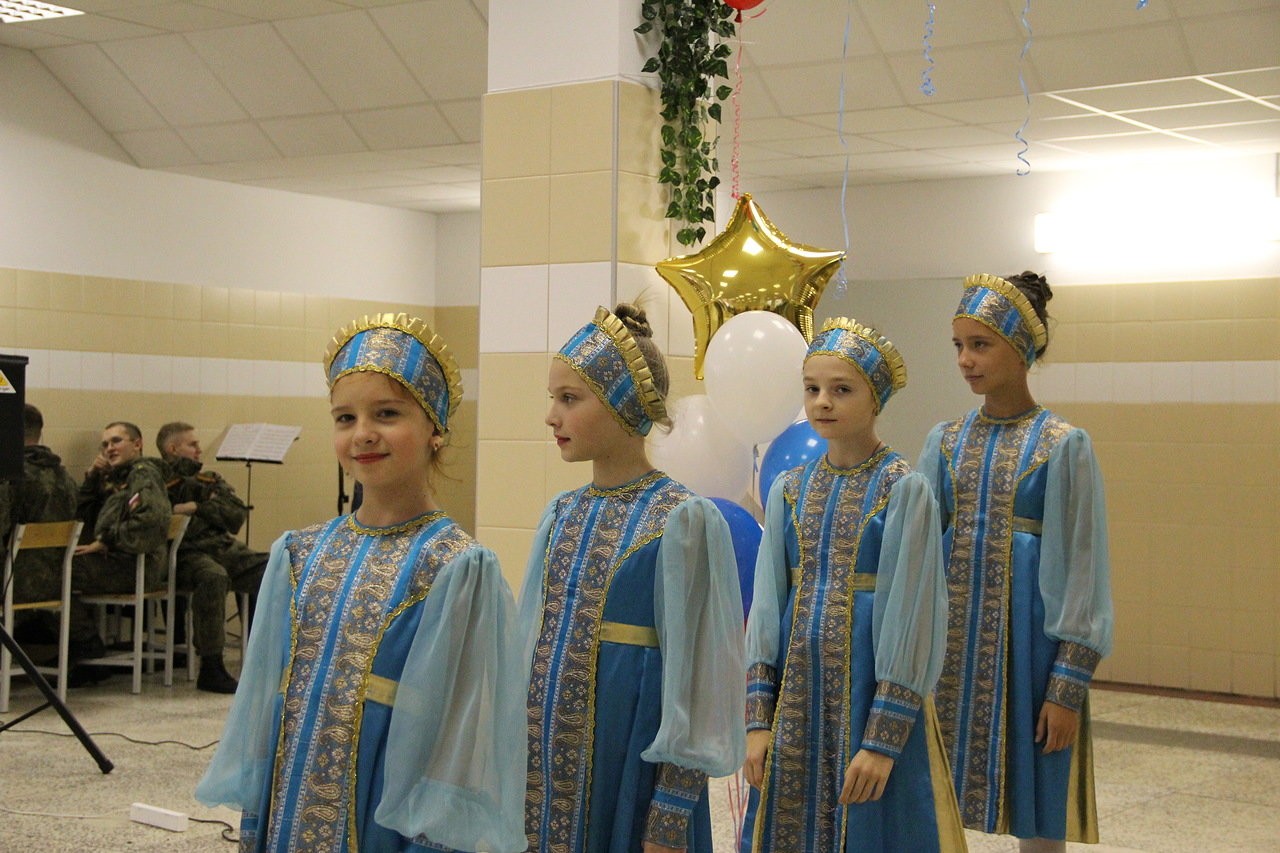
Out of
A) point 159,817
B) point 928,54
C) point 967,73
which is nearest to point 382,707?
point 928,54

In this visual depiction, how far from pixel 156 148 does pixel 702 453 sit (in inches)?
Result: 202

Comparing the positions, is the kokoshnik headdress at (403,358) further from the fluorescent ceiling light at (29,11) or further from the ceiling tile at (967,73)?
the fluorescent ceiling light at (29,11)

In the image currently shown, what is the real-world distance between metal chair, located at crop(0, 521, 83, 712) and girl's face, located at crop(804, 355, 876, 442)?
4.42 meters

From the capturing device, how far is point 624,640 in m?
2.28

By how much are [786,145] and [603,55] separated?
2.97 metres

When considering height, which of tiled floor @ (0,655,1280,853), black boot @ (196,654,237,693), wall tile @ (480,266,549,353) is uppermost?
wall tile @ (480,266,549,353)

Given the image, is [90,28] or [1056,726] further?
[90,28]

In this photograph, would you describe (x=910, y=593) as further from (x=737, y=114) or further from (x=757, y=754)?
(x=737, y=114)

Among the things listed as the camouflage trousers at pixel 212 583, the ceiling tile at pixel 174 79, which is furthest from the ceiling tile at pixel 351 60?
the camouflage trousers at pixel 212 583

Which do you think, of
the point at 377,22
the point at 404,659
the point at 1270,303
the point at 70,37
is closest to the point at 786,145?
the point at 377,22

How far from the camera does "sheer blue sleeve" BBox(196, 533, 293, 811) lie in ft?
6.16

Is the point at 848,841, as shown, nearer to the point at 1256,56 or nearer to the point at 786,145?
the point at 1256,56

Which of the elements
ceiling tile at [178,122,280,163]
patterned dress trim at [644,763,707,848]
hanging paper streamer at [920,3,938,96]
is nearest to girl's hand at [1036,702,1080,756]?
patterned dress trim at [644,763,707,848]

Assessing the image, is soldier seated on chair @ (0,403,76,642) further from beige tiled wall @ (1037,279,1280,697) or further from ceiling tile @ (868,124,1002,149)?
beige tiled wall @ (1037,279,1280,697)
